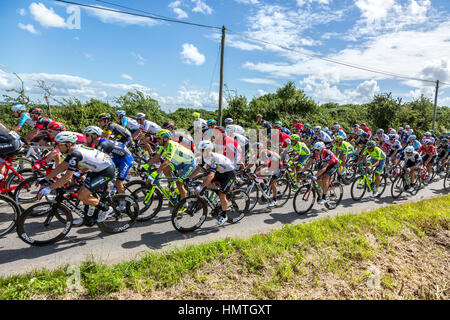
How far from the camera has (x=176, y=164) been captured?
621cm

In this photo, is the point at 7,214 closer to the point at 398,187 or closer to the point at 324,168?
the point at 324,168

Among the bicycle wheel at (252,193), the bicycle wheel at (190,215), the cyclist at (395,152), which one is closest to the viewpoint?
the bicycle wheel at (190,215)

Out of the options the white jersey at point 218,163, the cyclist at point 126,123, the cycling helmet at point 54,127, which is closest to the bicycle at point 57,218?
the white jersey at point 218,163

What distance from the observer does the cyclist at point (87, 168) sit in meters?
4.42

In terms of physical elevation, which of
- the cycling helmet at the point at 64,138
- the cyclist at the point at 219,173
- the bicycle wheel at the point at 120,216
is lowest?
the bicycle wheel at the point at 120,216

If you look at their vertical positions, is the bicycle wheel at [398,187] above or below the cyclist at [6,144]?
below

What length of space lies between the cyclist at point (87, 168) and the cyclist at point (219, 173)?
194 cm

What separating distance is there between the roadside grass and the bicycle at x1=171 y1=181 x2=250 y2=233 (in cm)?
98

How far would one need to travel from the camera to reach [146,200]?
5.68 metres

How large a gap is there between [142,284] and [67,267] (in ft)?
4.18

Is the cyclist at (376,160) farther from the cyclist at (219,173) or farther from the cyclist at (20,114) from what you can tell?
the cyclist at (20,114)

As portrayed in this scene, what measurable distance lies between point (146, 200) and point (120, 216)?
2.14 feet
